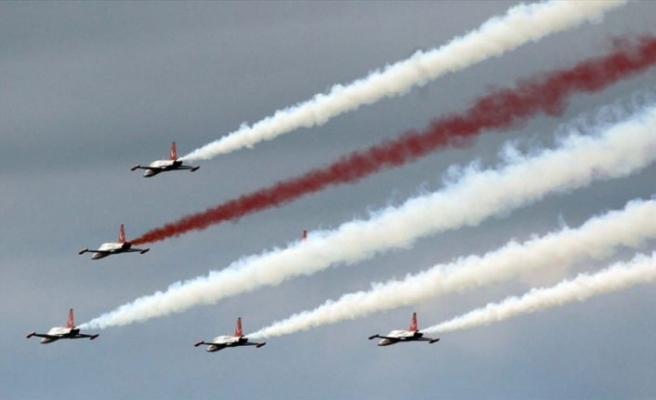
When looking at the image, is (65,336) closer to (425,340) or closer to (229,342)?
(229,342)

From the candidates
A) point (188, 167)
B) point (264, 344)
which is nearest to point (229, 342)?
point (264, 344)

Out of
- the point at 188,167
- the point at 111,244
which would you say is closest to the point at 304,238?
the point at 188,167

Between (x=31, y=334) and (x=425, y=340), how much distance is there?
24345mm

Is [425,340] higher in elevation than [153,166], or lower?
lower

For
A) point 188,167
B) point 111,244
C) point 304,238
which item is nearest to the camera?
point 304,238

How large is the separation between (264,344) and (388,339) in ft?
22.4

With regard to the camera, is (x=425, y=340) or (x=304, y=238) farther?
(x=425, y=340)

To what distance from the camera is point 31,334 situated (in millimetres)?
140625

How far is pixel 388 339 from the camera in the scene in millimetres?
131750

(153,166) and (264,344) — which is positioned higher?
(153,166)

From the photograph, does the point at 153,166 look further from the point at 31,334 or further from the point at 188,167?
the point at 31,334

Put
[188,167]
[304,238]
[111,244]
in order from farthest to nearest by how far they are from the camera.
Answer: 1. [111,244]
2. [188,167]
3. [304,238]

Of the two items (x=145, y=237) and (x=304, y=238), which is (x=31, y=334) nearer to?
(x=145, y=237)

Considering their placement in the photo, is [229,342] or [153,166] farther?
[229,342]
